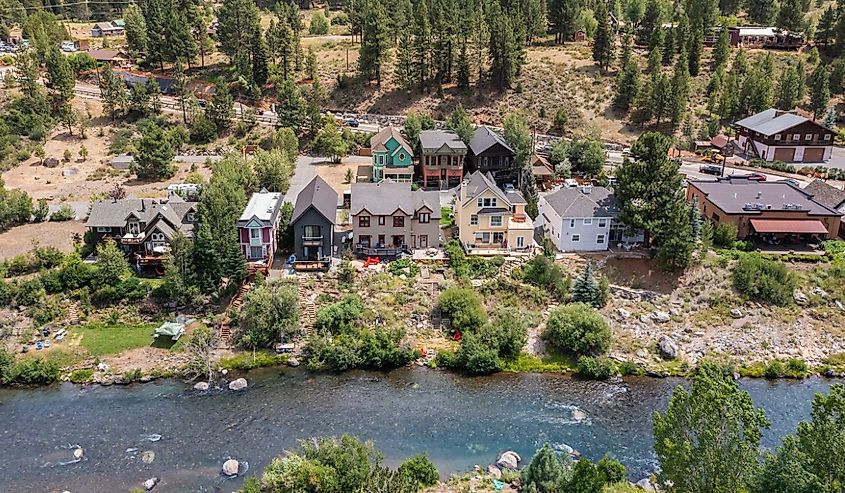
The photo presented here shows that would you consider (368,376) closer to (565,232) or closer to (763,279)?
(565,232)

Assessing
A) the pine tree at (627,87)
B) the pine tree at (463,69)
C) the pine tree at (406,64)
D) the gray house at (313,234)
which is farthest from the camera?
the pine tree at (406,64)

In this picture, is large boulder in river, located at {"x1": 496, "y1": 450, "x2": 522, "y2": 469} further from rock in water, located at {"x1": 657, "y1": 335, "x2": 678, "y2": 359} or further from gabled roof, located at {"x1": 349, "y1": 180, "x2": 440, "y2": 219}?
gabled roof, located at {"x1": 349, "y1": 180, "x2": 440, "y2": 219}

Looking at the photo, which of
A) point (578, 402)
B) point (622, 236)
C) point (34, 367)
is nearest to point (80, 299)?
point (34, 367)

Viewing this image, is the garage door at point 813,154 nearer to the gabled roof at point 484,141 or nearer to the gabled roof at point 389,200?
the gabled roof at point 484,141

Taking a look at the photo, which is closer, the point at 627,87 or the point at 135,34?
the point at 627,87

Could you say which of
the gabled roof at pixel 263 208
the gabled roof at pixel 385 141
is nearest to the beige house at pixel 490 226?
the gabled roof at pixel 263 208

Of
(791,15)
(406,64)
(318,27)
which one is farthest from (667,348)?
(318,27)

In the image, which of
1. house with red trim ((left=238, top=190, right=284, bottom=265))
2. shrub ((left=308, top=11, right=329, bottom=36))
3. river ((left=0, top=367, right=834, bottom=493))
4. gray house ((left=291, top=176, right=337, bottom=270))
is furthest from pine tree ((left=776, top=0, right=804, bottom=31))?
house with red trim ((left=238, top=190, right=284, bottom=265))

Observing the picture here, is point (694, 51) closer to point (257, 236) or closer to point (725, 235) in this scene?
point (725, 235)
